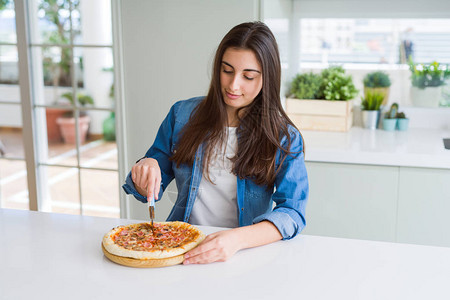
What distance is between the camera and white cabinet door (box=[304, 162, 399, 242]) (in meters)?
2.35

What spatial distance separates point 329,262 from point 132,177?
0.63 metres

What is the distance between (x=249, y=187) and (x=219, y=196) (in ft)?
0.37

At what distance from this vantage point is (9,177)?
6.43 meters

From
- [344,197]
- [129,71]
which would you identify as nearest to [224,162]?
[344,197]

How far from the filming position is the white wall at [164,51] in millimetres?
2453

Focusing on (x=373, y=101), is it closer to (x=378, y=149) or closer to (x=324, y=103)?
(x=324, y=103)

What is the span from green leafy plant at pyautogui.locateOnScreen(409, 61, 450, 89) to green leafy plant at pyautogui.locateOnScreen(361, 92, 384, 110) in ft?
0.78

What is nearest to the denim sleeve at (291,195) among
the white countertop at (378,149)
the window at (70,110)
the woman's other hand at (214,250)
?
the woman's other hand at (214,250)

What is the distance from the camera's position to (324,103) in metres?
2.78

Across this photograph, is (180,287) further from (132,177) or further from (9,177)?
(9,177)

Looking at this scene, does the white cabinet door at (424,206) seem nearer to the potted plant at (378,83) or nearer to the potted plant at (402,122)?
the potted plant at (402,122)

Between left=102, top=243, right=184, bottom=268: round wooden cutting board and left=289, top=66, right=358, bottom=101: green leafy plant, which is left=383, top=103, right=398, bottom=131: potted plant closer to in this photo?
left=289, top=66, right=358, bottom=101: green leafy plant

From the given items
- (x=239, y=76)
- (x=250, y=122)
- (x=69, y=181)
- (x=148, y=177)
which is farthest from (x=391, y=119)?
(x=69, y=181)

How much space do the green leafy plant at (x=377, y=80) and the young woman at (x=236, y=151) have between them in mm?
1574
